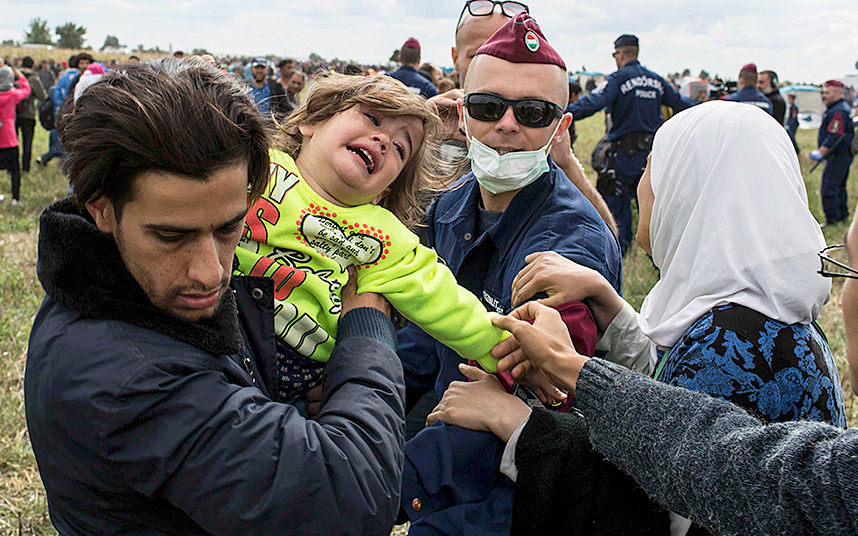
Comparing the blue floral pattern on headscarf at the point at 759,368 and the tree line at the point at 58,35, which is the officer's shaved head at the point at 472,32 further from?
the tree line at the point at 58,35

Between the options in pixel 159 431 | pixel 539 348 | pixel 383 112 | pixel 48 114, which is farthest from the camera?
pixel 48 114

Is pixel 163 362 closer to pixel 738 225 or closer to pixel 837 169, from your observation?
pixel 738 225

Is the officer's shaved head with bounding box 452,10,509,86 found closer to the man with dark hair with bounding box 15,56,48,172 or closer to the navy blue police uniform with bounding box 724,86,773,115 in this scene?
the navy blue police uniform with bounding box 724,86,773,115

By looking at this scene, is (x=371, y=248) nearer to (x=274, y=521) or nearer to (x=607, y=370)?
(x=607, y=370)

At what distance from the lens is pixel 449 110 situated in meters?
3.64

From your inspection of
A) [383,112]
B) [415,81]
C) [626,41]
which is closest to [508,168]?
[383,112]

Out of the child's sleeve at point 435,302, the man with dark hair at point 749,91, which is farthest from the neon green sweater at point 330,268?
the man with dark hair at point 749,91

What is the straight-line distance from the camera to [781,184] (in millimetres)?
1913

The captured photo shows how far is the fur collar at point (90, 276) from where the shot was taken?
3.98 feet

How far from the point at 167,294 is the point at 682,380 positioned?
4.09 feet

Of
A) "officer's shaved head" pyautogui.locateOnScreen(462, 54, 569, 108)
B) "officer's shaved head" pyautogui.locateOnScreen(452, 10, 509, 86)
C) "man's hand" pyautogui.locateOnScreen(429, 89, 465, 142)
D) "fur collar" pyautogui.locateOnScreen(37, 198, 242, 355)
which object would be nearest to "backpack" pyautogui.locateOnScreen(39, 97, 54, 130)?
"officer's shaved head" pyautogui.locateOnScreen(452, 10, 509, 86)

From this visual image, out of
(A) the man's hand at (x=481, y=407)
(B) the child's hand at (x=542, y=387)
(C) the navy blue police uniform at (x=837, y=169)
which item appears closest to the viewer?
(A) the man's hand at (x=481, y=407)

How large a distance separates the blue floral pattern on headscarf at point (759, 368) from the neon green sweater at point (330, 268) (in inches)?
22.2

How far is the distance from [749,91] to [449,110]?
26.9 ft
